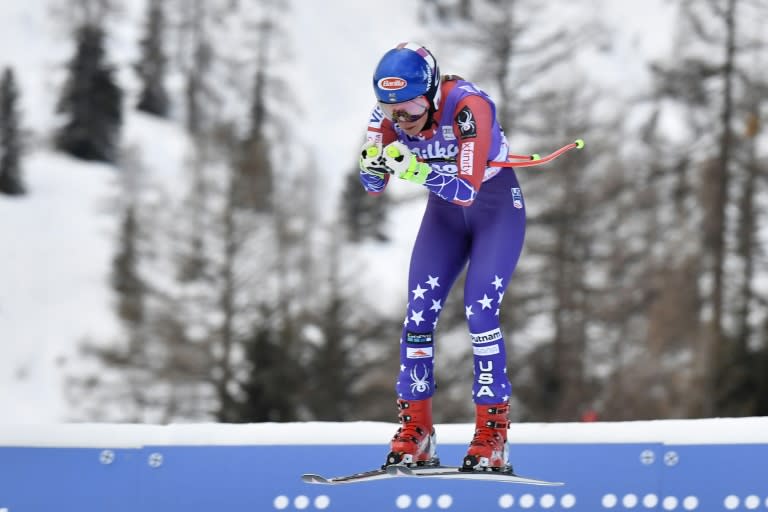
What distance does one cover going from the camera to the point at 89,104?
46.6 meters

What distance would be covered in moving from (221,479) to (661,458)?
2126mm

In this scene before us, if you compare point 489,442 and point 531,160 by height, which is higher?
point 531,160

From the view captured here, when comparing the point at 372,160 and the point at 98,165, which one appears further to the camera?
the point at 98,165

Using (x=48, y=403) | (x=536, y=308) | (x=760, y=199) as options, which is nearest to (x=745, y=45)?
(x=760, y=199)

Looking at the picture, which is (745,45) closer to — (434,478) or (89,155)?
(434,478)

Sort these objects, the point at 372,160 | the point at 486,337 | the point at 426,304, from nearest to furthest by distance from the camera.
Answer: the point at 372,160, the point at 486,337, the point at 426,304

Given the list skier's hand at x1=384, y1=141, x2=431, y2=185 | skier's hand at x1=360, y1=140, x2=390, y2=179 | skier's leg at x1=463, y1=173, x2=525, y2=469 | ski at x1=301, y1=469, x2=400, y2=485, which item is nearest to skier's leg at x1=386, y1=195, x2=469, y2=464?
skier's leg at x1=463, y1=173, x2=525, y2=469

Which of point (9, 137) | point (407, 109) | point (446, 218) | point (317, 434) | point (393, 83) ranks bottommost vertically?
point (317, 434)

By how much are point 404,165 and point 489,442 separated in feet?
4.53

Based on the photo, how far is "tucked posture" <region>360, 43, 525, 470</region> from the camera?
15.1 feet

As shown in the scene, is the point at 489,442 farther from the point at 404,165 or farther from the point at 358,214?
the point at 358,214

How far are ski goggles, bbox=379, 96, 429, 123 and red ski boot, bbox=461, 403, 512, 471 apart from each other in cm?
143

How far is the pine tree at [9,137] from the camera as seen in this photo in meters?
41.0

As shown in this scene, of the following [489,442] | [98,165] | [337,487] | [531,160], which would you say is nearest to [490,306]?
[489,442]
